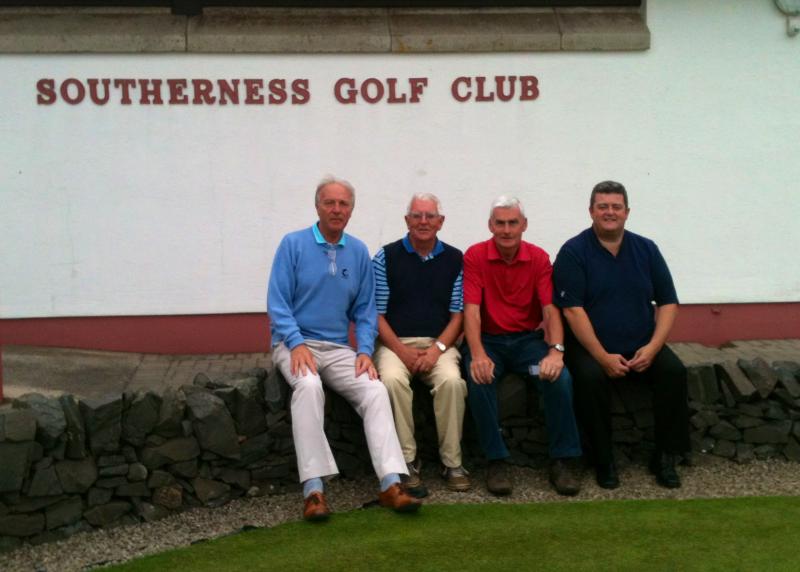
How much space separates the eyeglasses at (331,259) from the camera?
5.42 meters

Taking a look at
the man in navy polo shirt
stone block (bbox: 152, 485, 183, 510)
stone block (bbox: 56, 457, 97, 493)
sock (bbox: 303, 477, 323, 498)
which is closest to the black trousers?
the man in navy polo shirt

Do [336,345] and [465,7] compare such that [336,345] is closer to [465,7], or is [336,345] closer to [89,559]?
[89,559]

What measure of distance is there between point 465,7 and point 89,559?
17.9 feet

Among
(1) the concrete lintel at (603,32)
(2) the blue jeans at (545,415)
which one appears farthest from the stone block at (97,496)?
(1) the concrete lintel at (603,32)

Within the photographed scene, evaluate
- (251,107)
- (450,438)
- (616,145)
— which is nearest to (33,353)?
(251,107)

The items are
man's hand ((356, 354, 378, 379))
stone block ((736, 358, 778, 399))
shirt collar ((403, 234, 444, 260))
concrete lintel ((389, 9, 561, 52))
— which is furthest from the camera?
concrete lintel ((389, 9, 561, 52))

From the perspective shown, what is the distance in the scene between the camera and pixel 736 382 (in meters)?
5.79

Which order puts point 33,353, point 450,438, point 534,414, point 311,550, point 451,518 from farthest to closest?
point 33,353
point 534,414
point 450,438
point 451,518
point 311,550

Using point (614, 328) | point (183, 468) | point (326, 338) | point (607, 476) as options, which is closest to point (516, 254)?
point (614, 328)

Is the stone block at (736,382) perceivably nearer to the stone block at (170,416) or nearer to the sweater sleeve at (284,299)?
the sweater sleeve at (284,299)

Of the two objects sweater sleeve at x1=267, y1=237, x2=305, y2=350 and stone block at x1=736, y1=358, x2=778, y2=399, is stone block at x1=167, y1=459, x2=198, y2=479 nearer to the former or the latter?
sweater sleeve at x1=267, y1=237, x2=305, y2=350

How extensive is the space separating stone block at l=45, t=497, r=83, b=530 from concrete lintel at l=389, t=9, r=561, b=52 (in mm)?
4483

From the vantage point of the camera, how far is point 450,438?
5.34 metres

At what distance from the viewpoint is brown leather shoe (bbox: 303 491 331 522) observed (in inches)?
190
